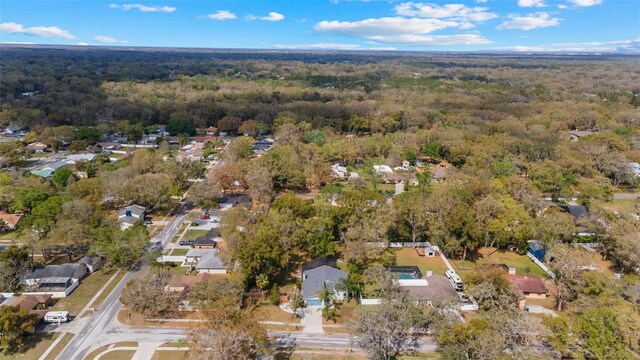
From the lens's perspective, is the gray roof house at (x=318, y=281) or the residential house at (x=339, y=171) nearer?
the gray roof house at (x=318, y=281)

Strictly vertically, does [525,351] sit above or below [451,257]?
above

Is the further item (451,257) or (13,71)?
(13,71)

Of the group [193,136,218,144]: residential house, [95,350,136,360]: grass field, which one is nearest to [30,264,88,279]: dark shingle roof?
[95,350,136,360]: grass field

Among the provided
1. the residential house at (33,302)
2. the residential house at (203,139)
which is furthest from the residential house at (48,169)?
the residential house at (33,302)

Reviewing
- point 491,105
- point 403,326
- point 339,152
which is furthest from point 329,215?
point 491,105

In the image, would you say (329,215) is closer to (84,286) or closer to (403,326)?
(403,326)

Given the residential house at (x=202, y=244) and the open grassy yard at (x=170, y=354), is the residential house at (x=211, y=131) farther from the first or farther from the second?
the open grassy yard at (x=170, y=354)

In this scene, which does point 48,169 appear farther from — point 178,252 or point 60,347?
point 60,347
